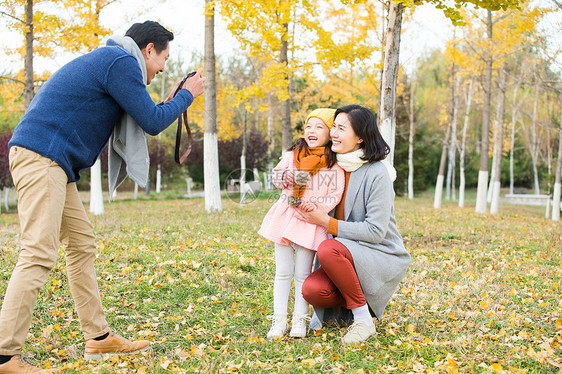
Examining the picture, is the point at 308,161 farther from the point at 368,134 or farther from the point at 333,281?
the point at 333,281

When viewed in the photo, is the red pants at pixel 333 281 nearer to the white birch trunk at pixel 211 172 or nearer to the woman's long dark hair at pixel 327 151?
the woman's long dark hair at pixel 327 151

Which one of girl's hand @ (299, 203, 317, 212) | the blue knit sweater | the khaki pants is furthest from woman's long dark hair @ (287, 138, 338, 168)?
the khaki pants

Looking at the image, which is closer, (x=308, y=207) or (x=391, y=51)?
(x=308, y=207)

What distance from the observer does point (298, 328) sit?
2986 mm

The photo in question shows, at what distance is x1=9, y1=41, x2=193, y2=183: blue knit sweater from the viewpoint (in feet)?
7.77

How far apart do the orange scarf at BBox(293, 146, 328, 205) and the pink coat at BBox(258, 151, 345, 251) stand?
0.03 metres

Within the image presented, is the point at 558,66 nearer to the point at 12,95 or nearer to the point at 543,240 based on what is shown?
the point at 543,240

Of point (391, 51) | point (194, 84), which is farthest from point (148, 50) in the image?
point (391, 51)

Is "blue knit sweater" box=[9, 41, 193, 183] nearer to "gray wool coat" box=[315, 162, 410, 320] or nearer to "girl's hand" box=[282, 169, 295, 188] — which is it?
"girl's hand" box=[282, 169, 295, 188]

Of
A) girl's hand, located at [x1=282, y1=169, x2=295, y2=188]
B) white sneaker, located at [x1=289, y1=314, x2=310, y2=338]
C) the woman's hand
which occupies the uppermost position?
girl's hand, located at [x1=282, y1=169, x2=295, y2=188]

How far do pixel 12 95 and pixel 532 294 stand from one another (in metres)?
11.6

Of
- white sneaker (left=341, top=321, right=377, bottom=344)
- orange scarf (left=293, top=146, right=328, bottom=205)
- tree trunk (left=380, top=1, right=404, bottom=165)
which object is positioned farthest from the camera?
tree trunk (left=380, top=1, right=404, bottom=165)

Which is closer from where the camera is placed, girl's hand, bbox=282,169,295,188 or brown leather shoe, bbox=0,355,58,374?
brown leather shoe, bbox=0,355,58,374

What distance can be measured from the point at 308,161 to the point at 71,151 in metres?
1.38
